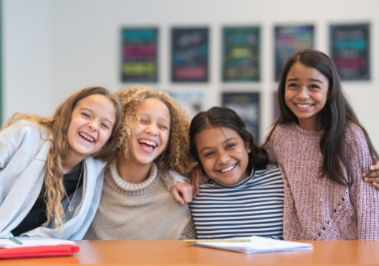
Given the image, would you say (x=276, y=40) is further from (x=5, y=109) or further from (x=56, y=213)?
(x=56, y=213)

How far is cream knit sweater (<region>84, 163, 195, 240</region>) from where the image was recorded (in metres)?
1.87

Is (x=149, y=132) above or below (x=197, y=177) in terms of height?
above

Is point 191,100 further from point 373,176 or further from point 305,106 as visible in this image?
point 373,176

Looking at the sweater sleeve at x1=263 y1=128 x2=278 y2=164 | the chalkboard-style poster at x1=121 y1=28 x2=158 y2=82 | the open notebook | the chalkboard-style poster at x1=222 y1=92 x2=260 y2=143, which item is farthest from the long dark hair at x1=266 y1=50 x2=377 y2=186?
the chalkboard-style poster at x1=121 y1=28 x2=158 y2=82

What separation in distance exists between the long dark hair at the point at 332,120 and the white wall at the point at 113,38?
4.41 ft

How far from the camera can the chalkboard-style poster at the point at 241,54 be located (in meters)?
3.25

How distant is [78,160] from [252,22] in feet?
5.99

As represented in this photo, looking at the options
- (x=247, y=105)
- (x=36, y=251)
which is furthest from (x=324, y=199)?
(x=247, y=105)

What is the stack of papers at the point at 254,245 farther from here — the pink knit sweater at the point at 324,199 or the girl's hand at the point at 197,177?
the girl's hand at the point at 197,177

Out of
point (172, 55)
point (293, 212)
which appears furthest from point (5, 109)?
point (293, 212)

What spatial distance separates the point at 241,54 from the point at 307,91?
149 centimetres

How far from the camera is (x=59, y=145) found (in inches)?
69.3

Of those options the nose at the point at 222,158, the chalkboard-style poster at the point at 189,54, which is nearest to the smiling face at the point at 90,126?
the nose at the point at 222,158

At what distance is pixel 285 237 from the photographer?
1.81 metres
